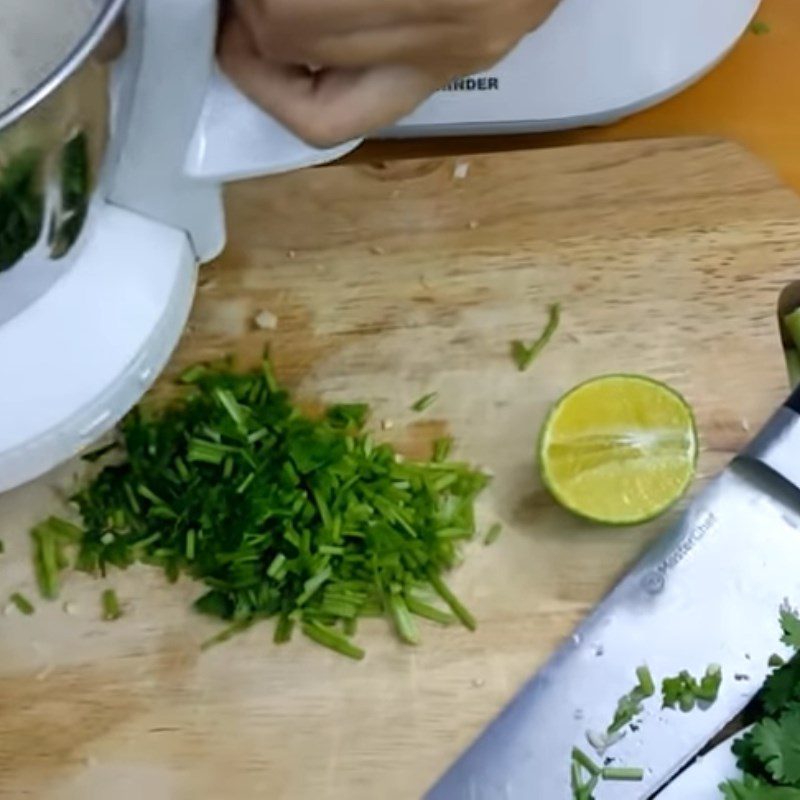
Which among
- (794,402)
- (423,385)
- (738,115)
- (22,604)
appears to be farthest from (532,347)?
(22,604)

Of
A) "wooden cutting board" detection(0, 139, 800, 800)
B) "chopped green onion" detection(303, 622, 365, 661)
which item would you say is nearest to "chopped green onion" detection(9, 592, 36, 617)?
"wooden cutting board" detection(0, 139, 800, 800)

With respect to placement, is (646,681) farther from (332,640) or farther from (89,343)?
(89,343)

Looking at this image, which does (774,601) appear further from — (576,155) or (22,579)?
(22,579)

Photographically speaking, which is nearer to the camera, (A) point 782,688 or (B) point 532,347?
(A) point 782,688

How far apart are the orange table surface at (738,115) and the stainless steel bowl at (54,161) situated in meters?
0.37

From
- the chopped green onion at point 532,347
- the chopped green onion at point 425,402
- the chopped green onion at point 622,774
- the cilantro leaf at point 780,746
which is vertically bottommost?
the chopped green onion at point 622,774

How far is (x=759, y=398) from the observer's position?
44.3 inches

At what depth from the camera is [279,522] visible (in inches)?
41.4

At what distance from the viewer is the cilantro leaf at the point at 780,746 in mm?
964

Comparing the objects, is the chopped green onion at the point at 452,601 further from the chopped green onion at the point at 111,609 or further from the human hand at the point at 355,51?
the human hand at the point at 355,51

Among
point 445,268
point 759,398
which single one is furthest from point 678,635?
point 445,268

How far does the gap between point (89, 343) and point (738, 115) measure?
594mm

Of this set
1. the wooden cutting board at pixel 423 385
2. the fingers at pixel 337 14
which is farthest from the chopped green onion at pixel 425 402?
the fingers at pixel 337 14

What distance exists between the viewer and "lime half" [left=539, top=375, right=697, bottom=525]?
106 centimetres
